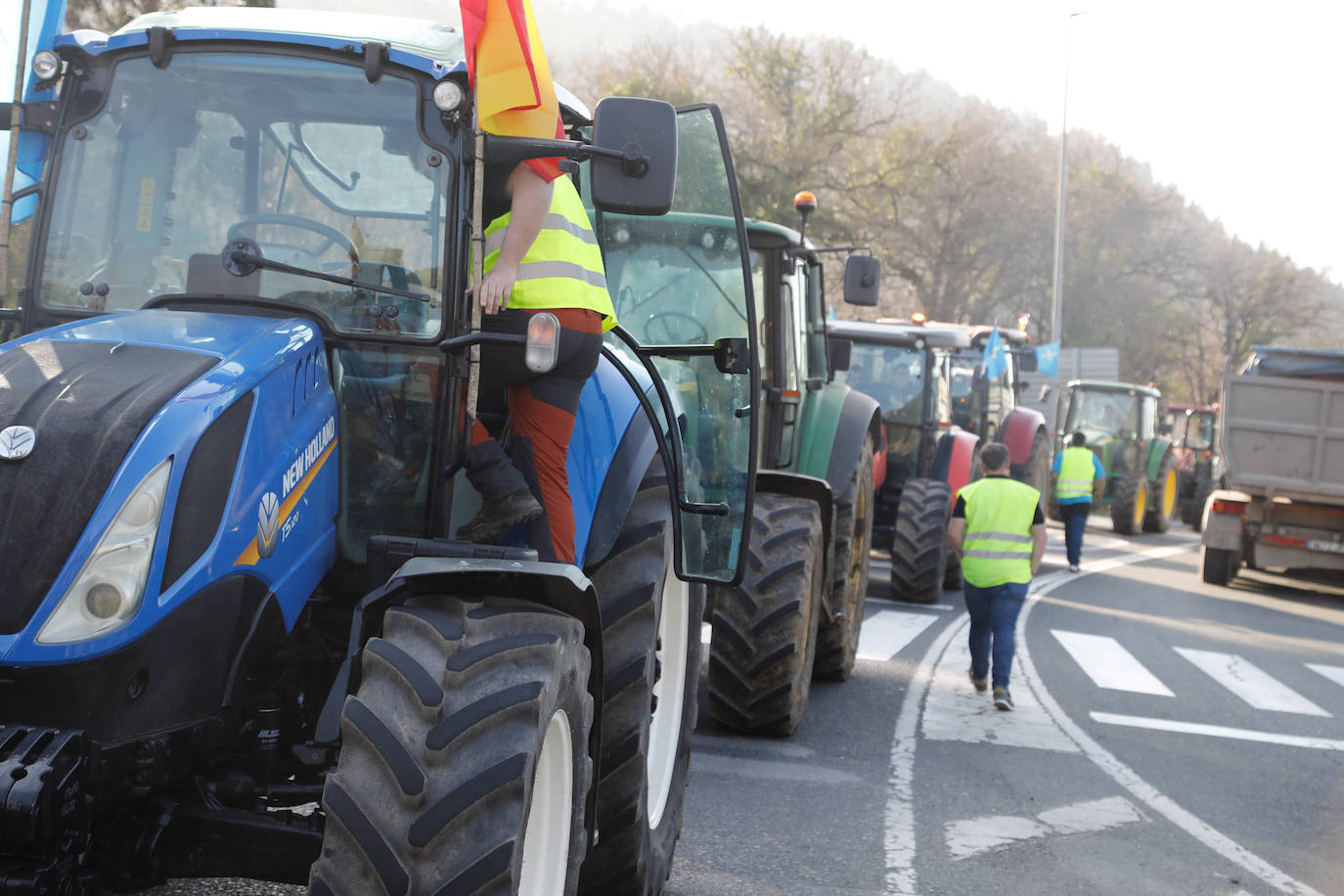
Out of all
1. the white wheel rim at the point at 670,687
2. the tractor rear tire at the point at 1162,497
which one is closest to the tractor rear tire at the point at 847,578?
the white wheel rim at the point at 670,687

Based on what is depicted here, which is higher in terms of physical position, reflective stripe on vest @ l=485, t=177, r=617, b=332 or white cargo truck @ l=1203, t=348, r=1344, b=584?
reflective stripe on vest @ l=485, t=177, r=617, b=332

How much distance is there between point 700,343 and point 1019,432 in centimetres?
1280

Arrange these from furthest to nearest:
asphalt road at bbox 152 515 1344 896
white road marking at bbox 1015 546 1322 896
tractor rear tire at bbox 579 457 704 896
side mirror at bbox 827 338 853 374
Result: 1. side mirror at bbox 827 338 853 374
2. white road marking at bbox 1015 546 1322 896
3. asphalt road at bbox 152 515 1344 896
4. tractor rear tire at bbox 579 457 704 896

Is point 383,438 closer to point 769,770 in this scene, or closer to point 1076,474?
point 769,770

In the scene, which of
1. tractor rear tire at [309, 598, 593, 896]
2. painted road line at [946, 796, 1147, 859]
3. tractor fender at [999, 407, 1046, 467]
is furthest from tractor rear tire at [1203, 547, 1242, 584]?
tractor rear tire at [309, 598, 593, 896]

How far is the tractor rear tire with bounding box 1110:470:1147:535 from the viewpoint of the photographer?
1006 inches

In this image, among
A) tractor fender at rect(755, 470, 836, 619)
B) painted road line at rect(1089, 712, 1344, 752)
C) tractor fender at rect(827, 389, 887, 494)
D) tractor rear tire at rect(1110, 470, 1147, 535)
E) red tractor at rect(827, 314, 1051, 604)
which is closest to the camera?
tractor fender at rect(755, 470, 836, 619)

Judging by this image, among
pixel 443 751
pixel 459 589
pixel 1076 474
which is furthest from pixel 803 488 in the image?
pixel 1076 474

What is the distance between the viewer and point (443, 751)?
Answer: 2803mm

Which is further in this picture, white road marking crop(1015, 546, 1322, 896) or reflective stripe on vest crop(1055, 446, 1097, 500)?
reflective stripe on vest crop(1055, 446, 1097, 500)

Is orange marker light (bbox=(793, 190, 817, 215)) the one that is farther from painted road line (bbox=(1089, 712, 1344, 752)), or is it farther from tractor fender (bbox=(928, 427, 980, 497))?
tractor fender (bbox=(928, 427, 980, 497))

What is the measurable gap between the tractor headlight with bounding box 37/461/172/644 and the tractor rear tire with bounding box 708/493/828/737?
14.7 ft

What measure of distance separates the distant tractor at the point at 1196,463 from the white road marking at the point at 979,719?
748 inches

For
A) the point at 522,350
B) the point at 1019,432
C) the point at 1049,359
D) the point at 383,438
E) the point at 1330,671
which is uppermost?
the point at 1049,359
